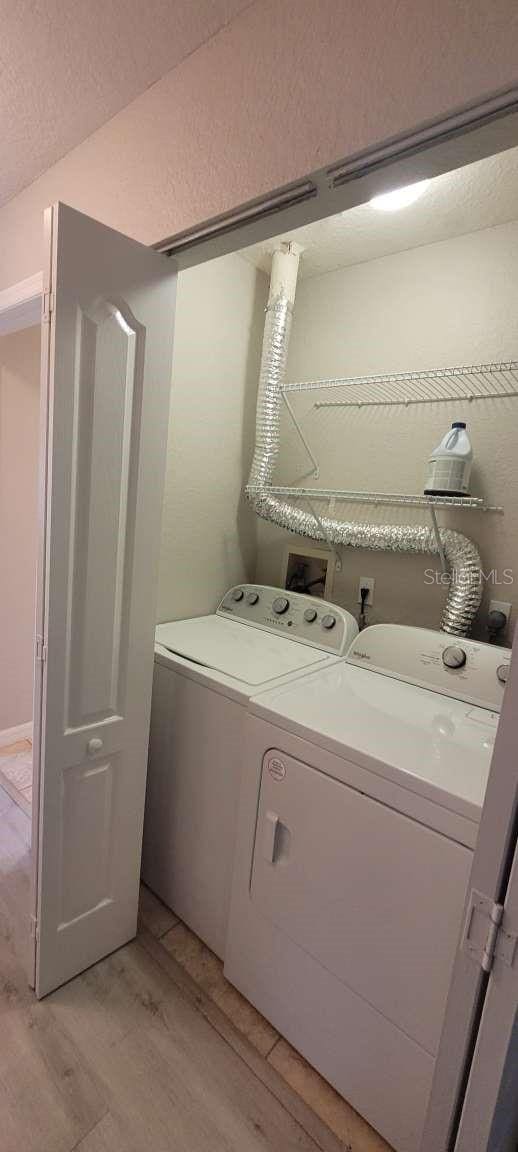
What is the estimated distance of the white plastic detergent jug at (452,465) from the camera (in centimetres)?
163

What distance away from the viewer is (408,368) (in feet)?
6.34

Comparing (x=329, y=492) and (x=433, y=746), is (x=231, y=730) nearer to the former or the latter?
(x=433, y=746)

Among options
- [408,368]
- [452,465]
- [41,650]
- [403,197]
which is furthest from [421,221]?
[41,650]

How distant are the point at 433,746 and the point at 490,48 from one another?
1.24 m

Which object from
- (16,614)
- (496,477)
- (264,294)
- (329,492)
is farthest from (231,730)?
(264,294)

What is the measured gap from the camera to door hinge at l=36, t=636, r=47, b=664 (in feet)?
3.86

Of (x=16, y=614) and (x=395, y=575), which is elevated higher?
(x=395, y=575)

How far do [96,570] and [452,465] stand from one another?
1.19 m

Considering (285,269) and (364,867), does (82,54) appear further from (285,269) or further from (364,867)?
(364,867)

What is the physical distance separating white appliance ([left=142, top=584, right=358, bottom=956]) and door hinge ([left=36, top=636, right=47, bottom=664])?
18.7 inches

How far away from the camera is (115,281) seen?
1.14m

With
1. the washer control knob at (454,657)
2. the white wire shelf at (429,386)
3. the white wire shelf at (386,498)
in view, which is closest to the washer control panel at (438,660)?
the washer control knob at (454,657)

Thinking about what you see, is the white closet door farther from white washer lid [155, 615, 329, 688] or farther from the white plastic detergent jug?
the white plastic detergent jug

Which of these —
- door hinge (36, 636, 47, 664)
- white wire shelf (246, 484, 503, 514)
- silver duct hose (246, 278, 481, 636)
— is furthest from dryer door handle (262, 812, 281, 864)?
white wire shelf (246, 484, 503, 514)
